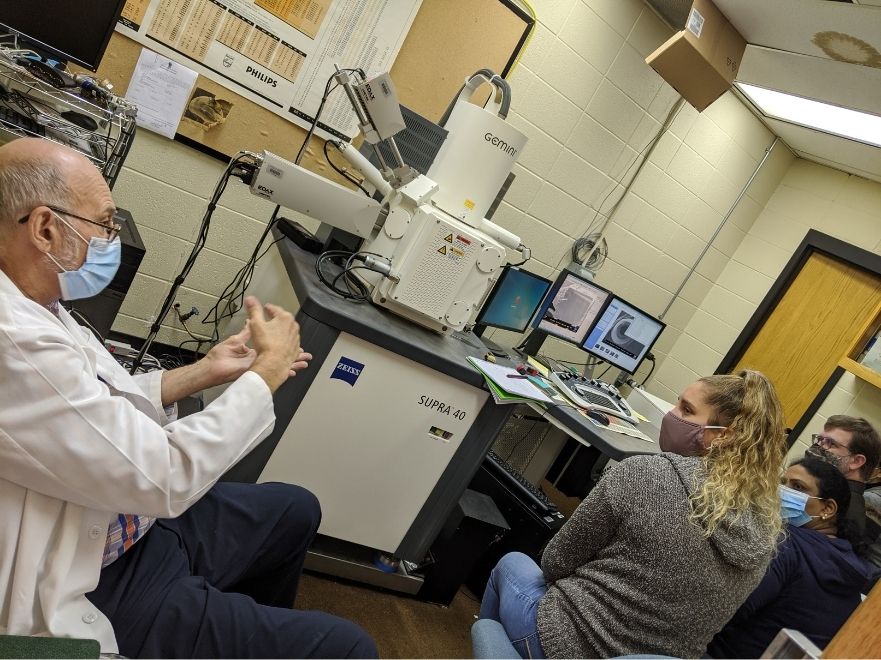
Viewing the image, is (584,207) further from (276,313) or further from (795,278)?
(276,313)

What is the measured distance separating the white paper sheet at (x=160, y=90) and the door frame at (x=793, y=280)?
3.89 m

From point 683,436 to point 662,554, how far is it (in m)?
0.57

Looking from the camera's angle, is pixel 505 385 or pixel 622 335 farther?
pixel 622 335

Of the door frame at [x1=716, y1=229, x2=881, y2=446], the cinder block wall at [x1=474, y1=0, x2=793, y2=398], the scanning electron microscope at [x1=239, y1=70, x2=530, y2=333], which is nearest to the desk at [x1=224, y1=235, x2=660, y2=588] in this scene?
the scanning electron microscope at [x1=239, y1=70, x2=530, y2=333]

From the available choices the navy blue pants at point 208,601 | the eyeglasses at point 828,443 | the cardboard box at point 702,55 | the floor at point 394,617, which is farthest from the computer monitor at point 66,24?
the eyeglasses at point 828,443

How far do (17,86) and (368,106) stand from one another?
3.07 feet

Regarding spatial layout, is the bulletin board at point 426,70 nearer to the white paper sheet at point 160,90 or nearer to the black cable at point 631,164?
the white paper sheet at point 160,90

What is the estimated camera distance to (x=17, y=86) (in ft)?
5.11

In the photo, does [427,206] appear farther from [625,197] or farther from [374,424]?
[625,197]

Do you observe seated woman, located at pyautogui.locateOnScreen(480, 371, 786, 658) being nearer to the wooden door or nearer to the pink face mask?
the pink face mask

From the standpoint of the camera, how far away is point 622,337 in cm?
328

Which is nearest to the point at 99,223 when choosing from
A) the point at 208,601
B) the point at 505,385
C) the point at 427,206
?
the point at 208,601

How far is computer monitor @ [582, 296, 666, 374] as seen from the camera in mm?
3170

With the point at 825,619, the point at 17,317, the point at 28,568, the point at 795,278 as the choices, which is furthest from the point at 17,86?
the point at 795,278
